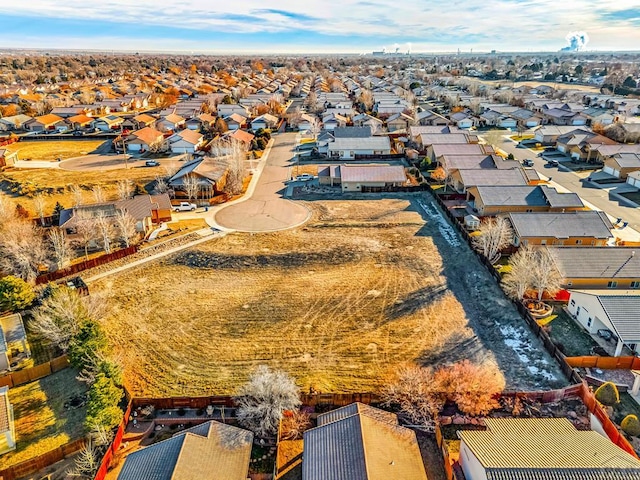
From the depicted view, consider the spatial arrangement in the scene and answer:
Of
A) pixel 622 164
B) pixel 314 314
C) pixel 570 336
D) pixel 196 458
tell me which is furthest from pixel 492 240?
pixel 622 164

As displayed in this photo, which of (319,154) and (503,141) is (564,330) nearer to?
(319,154)

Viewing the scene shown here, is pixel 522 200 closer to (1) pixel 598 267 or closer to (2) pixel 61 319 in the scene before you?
(1) pixel 598 267

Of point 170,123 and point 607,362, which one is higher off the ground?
point 170,123

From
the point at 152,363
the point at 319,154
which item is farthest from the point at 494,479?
the point at 319,154

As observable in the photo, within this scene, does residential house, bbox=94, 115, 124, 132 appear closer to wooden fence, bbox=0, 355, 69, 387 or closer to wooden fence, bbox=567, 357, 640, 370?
wooden fence, bbox=0, 355, 69, 387

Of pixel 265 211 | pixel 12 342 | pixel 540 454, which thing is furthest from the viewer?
pixel 265 211

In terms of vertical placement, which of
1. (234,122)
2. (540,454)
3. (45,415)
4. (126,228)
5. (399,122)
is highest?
(234,122)

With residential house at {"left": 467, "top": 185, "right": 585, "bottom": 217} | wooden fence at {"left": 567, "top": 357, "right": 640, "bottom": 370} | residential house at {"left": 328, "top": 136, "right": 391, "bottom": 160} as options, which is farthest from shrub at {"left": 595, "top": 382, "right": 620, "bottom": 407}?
residential house at {"left": 328, "top": 136, "right": 391, "bottom": 160}

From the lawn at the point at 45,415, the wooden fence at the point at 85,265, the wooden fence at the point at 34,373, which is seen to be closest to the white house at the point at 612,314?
the lawn at the point at 45,415
